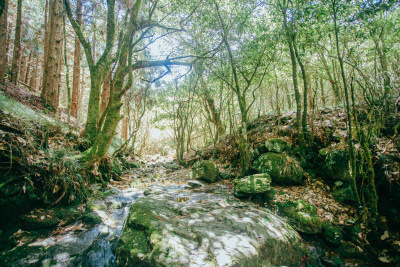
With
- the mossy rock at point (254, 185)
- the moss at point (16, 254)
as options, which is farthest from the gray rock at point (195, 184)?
the moss at point (16, 254)

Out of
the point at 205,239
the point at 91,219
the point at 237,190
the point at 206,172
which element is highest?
the point at 206,172

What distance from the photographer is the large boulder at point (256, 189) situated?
4.73 meters

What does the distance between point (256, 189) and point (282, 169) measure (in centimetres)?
117

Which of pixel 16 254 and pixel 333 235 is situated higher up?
pixel 16 254

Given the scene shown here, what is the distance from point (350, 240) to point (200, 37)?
7958mm

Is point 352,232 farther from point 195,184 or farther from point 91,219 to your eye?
point 91,219

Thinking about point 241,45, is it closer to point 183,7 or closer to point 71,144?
point 183,7

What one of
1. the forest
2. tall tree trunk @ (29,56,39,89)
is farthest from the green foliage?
tall tree trunk @ (29,56,39,89)

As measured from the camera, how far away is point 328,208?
164 inches

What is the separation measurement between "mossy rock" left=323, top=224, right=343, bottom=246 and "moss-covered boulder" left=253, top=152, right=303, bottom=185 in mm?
1685

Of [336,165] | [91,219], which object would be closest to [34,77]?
[91,219]

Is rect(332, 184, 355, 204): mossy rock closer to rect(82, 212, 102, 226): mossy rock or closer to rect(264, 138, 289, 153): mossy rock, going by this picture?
rect(264, 138, 289, 153): mossy rock

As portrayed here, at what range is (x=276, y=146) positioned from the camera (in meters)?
6.15

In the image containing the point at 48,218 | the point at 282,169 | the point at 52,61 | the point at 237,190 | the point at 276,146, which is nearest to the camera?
the point at 48,218
